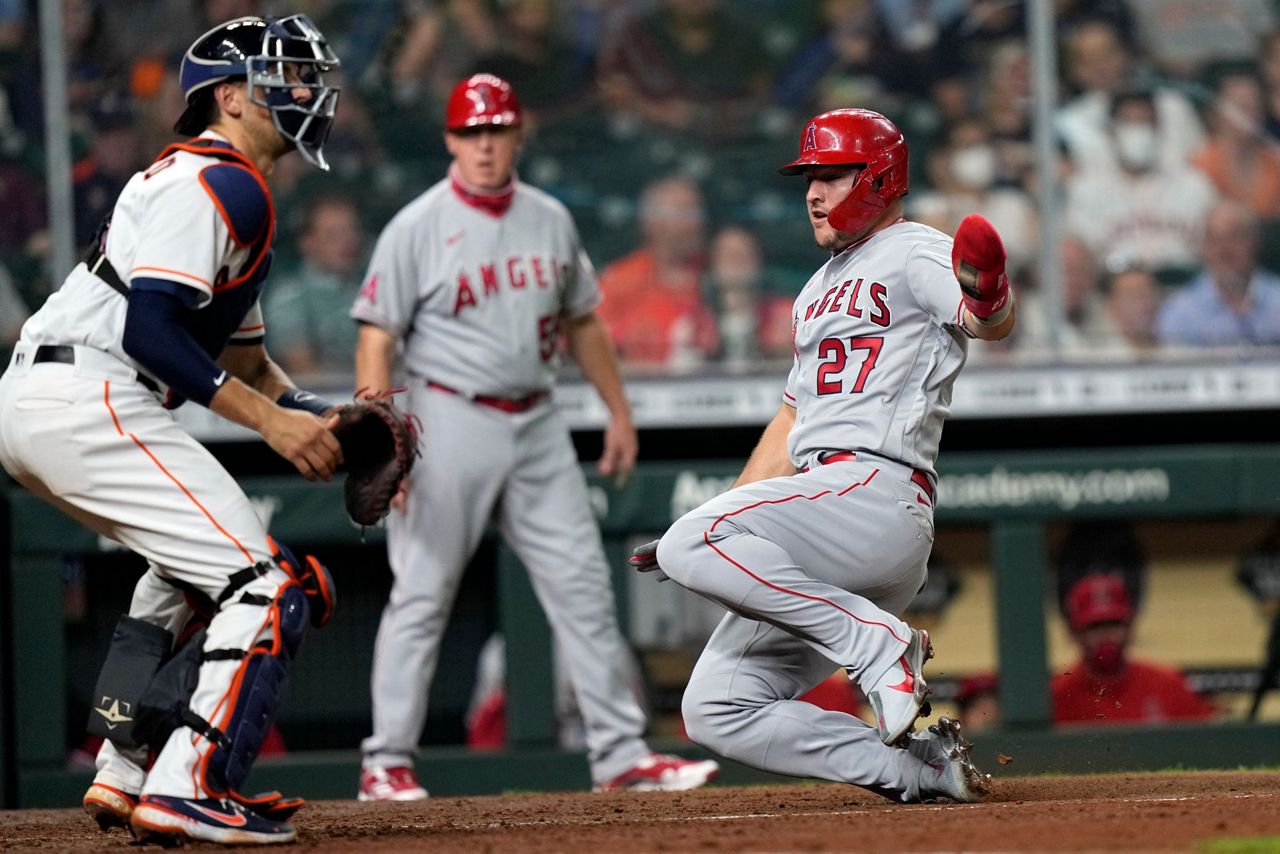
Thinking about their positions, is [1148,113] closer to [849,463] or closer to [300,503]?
[300,503]

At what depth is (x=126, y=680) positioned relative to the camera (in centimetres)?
396

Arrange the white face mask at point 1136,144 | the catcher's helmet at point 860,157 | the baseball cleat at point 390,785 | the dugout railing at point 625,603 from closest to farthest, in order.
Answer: the catcher's helmet at point 860,157 < the baseball cleat at point 390,785 < the dugout railing at point 625,603 < the white face mask at point 1136,144

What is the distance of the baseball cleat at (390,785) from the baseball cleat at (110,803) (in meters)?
1.35

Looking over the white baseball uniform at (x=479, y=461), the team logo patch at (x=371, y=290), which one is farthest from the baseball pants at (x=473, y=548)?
the team logo patch at (x=371, y=290)

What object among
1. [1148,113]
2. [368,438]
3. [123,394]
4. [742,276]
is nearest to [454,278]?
[368,438]

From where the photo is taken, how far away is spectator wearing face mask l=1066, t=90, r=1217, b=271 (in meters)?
8.10

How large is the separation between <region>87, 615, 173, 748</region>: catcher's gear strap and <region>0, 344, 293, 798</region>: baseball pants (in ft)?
0.65

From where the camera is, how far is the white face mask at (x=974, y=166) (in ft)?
26.7

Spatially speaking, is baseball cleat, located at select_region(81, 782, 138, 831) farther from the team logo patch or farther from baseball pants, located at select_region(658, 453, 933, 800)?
the team logo patch

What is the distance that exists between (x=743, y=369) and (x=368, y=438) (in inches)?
146

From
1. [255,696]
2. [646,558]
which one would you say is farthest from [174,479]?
[646,558]

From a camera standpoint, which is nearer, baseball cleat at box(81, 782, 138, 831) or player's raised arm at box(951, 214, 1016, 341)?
player's raised arm at box(951, 214, 1016, 341)

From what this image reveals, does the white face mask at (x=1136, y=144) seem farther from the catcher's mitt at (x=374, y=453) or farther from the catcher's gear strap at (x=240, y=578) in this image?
the catcher's gear strap at (x=240, y=578)

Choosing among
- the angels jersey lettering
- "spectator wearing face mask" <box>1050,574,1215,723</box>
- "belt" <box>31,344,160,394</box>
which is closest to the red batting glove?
"belt" <box>31,344,160,394</box>
